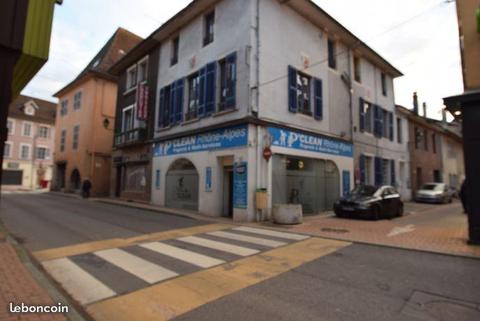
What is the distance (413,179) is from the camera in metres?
23.1

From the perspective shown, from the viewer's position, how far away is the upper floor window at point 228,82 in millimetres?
12562

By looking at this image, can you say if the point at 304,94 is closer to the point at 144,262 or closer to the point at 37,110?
the point at 144,262

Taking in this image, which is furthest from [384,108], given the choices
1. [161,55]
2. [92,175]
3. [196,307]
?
[92,175]

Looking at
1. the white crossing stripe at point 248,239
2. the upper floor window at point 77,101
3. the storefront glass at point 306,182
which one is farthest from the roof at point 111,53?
the white crossing stripe at point 248,239

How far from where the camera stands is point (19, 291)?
3.81 metres

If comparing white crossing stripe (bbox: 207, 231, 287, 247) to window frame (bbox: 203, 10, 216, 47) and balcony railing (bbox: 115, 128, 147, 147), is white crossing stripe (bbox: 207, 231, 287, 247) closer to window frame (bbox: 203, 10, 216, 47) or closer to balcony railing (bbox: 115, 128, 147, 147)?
window frame (bbox: 203, 10, 216, 47)

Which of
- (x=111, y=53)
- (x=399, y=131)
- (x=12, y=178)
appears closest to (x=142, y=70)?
(x=111, y=53)

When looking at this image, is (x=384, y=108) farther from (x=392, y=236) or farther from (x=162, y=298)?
(x=162, y=298)

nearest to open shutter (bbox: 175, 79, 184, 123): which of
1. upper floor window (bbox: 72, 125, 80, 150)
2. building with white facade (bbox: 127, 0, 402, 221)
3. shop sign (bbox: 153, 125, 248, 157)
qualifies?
building with white facade (bbox: 127, 0, 402, 221)

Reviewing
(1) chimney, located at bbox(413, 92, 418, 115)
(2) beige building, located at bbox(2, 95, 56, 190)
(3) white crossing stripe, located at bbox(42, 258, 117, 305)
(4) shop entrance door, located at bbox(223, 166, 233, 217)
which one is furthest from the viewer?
(2) beige building, located at bbox(2, 95, 56, 190)

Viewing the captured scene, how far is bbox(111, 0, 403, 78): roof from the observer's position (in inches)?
550

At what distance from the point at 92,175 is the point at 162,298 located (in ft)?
71.5

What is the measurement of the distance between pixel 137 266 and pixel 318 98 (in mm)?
12252

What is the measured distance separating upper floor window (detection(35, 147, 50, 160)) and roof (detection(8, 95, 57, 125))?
4.05 meters
